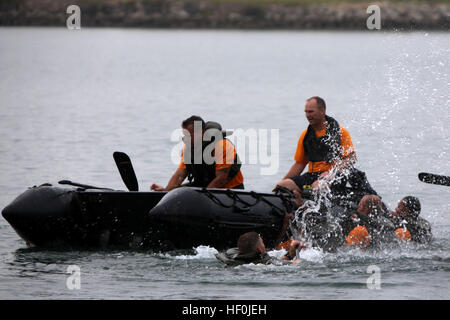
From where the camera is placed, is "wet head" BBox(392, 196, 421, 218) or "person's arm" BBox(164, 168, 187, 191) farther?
"person's arm" BBox(164, 168, 187, 191)

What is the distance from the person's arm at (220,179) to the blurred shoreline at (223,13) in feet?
208

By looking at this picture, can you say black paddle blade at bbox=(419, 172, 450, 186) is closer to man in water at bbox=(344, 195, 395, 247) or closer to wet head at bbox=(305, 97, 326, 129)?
man in water at bbox=(344, 195, 395, 247)

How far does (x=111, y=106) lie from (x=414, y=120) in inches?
479

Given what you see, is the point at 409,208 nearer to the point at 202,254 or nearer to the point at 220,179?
the point at 220,179

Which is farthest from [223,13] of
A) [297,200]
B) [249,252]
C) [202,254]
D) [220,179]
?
[249,252]

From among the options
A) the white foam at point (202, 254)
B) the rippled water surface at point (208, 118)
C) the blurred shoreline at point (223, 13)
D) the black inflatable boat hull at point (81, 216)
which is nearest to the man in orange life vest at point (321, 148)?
the rippled water surface at point (208, 118)

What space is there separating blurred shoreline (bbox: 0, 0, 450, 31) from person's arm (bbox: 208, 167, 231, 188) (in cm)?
6347

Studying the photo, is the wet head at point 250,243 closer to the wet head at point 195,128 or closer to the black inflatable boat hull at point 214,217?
the black inflatable boat hull at point 214,217

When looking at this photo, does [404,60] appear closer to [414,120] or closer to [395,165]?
[414,120]

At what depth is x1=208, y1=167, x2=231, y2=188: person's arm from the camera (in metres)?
11.1

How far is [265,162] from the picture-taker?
19.6 metres

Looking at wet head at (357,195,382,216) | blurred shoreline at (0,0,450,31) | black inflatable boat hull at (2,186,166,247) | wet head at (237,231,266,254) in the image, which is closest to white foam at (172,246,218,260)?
black inflatable boat hull at (2,186,166,247)

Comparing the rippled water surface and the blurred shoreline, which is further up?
the blurred shoreline

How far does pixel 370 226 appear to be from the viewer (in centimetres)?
1069
